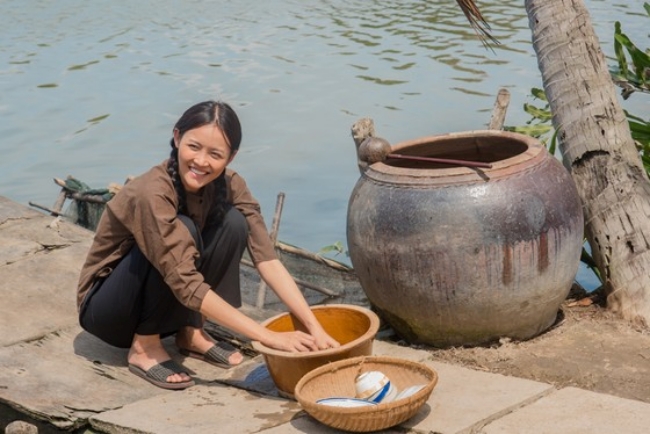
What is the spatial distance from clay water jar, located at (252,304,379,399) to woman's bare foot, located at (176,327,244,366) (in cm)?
37

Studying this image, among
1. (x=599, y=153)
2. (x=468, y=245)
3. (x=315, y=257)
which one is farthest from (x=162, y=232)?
(x=315, y=257)

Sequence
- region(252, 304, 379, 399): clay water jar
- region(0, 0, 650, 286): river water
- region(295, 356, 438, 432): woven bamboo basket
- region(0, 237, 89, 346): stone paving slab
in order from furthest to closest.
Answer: region(0, 0, 650, 286): river water → region(0, 237, 89, 346): stone paving slab → region(252, 304, 379, 399): clay water jar → region(295, 356, 438, 432): woven bamboo basket

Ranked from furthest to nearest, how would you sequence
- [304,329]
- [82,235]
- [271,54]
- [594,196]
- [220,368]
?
[271,54], [82,235], [594,196], [220,368], [304,329]

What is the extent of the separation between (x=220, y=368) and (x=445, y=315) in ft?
3.11

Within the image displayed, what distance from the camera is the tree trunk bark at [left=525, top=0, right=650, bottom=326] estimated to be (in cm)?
516

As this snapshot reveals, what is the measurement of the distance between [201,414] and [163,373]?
0.43 metres

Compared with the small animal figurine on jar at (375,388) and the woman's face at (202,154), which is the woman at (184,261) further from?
the small animal figurine on jar at (375,388)

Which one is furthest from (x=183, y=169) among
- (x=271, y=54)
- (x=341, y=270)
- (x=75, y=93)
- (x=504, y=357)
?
(x=271, y=54)

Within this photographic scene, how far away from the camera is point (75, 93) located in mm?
14812

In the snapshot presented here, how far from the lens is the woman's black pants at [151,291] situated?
14.6ft

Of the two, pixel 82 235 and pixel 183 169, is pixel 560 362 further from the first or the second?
pixel 82 235

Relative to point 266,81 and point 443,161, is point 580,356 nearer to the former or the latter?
point 443,161

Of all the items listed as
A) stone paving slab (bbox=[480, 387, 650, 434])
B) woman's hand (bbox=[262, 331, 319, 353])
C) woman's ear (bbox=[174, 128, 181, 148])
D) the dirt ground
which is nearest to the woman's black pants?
woman's ear (bbox=[174, 128, 181, 148])

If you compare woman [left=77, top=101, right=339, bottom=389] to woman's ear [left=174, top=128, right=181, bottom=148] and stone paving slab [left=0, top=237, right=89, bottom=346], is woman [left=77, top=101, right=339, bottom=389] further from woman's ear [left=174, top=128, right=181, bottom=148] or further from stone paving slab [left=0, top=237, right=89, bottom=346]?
stone paving slab [left=0, top=237, right=89, bottom=346]
